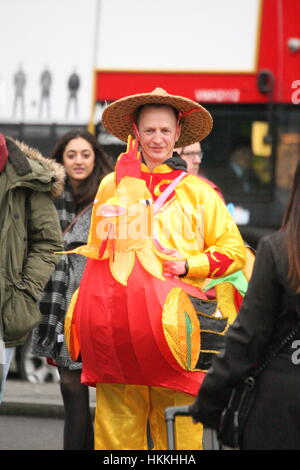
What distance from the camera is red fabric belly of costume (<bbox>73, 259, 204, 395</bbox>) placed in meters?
4.59

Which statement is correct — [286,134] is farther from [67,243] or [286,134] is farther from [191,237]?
[191,237]

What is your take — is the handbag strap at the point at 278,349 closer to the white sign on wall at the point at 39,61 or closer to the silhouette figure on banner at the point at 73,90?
the white sign on wall at the point at 39,61

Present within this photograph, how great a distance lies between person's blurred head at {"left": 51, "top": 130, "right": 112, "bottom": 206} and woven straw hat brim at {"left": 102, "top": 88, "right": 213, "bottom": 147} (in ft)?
4.93

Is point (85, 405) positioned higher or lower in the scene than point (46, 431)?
higher

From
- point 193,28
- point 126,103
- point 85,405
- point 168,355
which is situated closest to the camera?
point 168,355

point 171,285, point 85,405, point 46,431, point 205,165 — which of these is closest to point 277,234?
point 171,285

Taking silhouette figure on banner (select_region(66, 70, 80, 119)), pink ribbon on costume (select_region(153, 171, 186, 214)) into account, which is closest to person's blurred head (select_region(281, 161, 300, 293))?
pink ribbon on costume (select_region(153, 171, 186, 214))

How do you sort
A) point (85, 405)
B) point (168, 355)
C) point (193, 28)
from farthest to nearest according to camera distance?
1. point (193, 28)
2. point (85, 405)
3. point (168, 355)

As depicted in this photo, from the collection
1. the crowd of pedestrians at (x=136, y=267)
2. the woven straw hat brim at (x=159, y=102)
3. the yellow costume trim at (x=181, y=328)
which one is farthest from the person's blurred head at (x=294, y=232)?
the woven straw hat brim at (x=159, y=102)

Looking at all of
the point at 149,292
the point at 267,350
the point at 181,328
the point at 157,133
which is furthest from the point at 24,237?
the point at 267,350

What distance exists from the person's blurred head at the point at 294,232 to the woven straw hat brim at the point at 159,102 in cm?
178

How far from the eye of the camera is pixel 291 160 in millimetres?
12469

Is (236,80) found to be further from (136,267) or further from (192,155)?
(136,267)

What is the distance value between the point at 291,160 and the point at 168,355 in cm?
811
